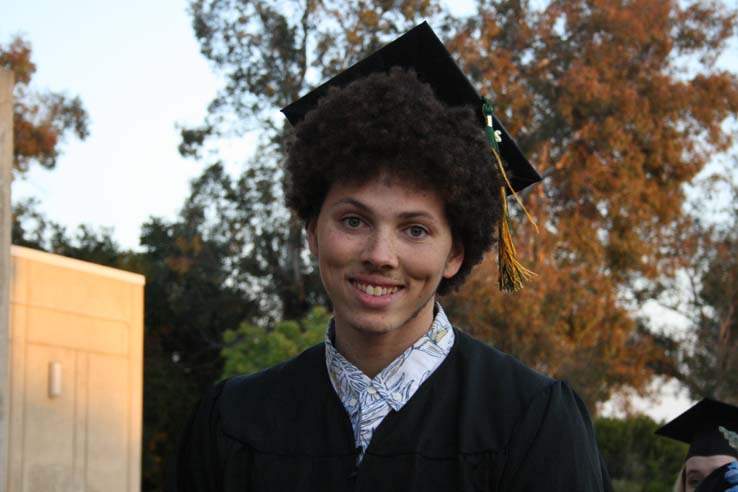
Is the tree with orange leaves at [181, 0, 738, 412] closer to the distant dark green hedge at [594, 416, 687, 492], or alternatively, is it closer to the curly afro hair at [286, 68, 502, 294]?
the distant dark green hedge at [594, 416, 687, 492]

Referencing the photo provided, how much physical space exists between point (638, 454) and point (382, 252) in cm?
2235

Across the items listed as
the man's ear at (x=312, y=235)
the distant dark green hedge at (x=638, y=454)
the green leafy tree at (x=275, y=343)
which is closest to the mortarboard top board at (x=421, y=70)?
the man's ear at (x=312, y=235)

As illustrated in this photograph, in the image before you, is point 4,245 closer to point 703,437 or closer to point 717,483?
point 703,437

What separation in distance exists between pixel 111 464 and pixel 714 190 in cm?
1770

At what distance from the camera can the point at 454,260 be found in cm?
344

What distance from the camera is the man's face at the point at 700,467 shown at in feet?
25.2

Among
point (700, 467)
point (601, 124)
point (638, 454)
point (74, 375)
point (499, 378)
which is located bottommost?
point (700, 467)

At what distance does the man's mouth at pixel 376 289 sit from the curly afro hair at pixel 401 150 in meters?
0.28

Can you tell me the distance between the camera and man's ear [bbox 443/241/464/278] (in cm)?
341

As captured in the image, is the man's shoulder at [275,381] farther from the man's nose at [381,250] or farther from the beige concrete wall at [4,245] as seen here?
the beige concrete wall at [4,245]

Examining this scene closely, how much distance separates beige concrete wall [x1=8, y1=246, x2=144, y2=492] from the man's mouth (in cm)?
1406

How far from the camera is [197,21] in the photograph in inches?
1081

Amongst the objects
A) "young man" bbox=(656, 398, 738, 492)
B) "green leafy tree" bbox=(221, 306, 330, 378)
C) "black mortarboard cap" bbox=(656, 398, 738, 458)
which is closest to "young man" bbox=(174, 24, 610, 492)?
"young man" bbox=(656, 398, 738, 492)

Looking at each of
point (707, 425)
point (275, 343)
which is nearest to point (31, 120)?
point (275, 343)
